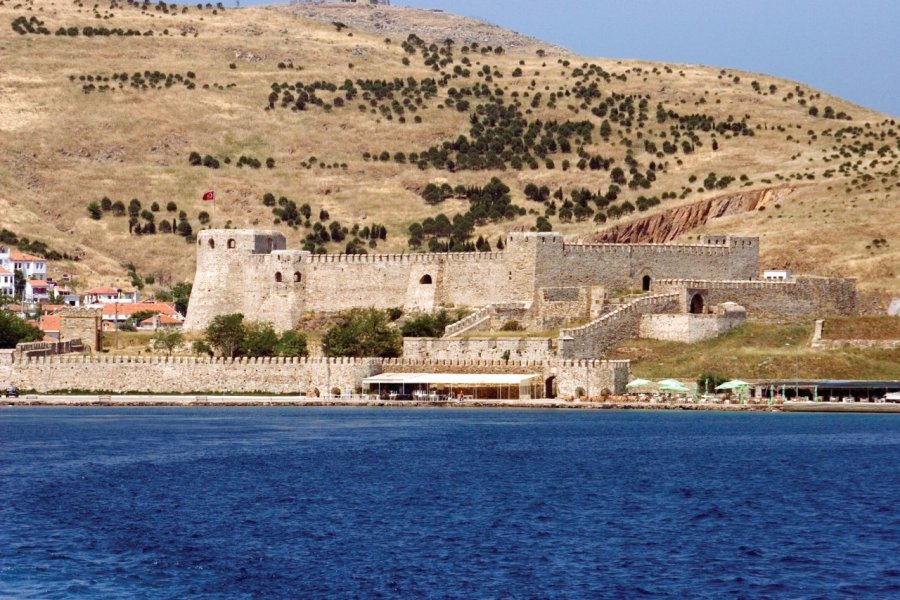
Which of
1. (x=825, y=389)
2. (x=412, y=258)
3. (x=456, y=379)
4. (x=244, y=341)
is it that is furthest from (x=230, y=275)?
(x=825, y=389)

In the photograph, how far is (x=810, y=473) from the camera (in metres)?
46.8

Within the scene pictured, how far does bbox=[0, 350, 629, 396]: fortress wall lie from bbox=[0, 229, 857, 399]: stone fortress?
0.13 ft

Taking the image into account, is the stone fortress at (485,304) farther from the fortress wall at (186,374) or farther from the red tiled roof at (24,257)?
the red tiled roof at (24,257)

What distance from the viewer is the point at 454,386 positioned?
6931 cm

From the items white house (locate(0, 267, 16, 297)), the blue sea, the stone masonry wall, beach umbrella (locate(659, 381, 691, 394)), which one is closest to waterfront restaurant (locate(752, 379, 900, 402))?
beach umbrella (locate(659, 381, 691, 394))

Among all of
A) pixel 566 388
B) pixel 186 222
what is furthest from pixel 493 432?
pixel 186 222

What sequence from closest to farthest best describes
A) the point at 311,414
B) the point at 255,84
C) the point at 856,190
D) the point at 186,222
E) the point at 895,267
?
the point at 311,414
the point at 895,267
the point at 856,190
the point at 186,222
the point at 255,84

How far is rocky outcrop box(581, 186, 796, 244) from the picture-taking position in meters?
94.8

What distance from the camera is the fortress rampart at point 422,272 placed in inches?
2936

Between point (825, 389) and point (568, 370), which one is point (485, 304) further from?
point (825, 389)

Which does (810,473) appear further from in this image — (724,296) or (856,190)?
(856,190)

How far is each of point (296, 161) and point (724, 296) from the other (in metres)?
63.6

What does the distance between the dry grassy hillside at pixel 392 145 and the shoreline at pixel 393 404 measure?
15491 millimetres

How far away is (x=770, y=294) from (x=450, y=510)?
35650 millimetres
